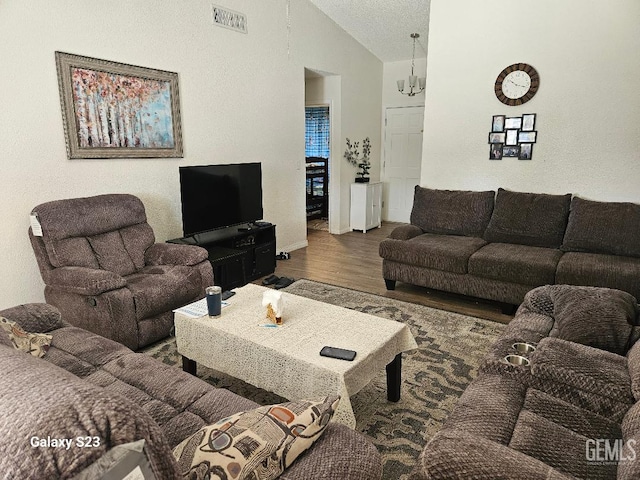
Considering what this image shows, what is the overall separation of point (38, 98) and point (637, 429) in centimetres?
378

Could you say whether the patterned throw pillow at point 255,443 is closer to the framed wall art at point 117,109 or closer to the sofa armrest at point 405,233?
the framed wall art at point 117,109

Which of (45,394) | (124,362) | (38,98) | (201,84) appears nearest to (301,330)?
(124,362)

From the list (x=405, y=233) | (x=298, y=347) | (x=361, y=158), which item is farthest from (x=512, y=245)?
(x=361, y=158)

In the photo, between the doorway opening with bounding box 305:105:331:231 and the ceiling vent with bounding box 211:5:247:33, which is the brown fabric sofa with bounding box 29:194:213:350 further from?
the doorway opening with bounding box 305:105:331:231

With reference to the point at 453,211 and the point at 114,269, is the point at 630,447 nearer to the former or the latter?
the point at 114,269

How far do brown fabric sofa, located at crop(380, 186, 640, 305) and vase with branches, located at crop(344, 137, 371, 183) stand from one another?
2.41 m

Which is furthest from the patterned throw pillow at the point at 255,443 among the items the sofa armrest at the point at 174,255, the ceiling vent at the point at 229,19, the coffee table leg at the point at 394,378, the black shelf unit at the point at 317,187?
the black shelf unit at the point at 317,187

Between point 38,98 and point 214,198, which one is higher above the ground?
point 38,98

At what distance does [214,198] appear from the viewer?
4086 mm

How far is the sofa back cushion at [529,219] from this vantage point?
3.77 meters

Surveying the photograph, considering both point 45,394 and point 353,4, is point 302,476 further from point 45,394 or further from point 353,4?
point 353,4

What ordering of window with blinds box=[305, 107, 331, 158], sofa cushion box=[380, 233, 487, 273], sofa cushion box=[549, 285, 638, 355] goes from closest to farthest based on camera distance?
sofa cushion box=[549, 285, 638, 355], sofa cushion box=[380, 233, 487, 273], window with blinds box=[305, 107, 331, 158]

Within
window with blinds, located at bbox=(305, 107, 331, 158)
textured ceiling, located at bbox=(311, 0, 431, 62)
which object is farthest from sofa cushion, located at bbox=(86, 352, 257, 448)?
window with blinds, located at bbox=(305, 107, 331, 158)

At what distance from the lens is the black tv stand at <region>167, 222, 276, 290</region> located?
394cm
